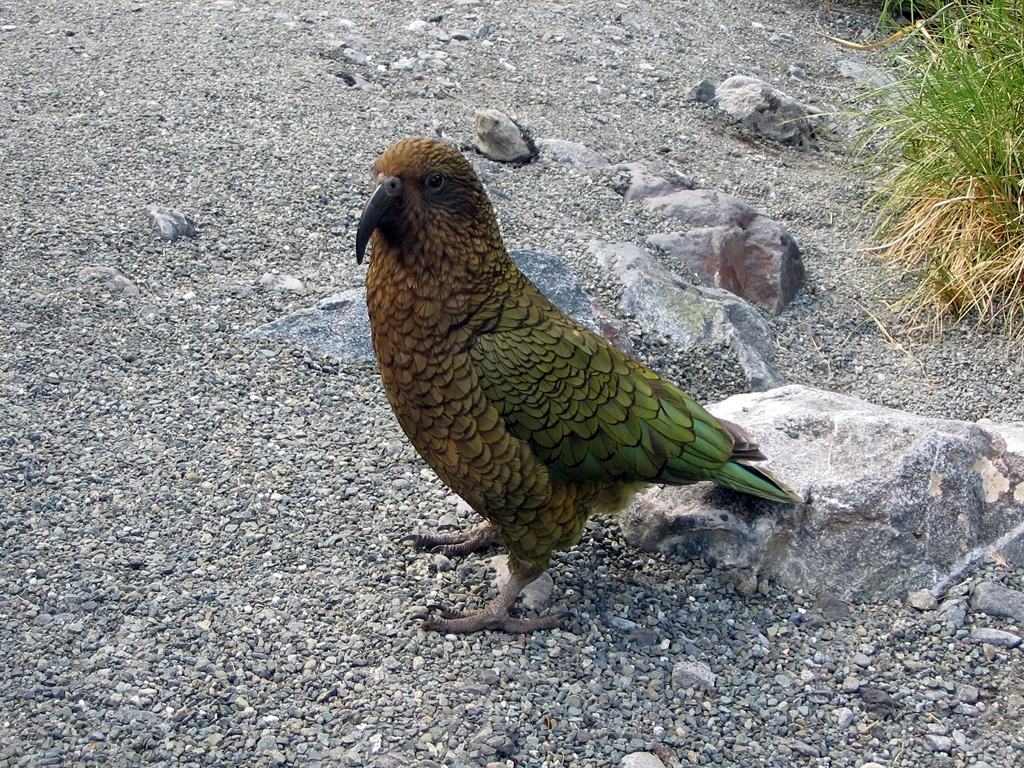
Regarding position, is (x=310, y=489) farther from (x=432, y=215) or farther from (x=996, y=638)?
(x=996, y=638)

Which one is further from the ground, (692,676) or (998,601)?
(998,601)

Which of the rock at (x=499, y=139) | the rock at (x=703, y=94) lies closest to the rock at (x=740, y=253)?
the rock at (x=499, y=139)

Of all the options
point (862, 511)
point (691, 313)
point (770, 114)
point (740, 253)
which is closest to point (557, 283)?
point (691, 313)

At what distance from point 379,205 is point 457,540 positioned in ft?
5.24

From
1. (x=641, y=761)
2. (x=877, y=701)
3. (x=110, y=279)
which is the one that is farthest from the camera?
(x=110, y=279)

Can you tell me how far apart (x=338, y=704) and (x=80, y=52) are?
6.79 m

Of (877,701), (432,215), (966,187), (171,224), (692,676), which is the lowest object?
(171,224)

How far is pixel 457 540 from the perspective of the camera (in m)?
4.33

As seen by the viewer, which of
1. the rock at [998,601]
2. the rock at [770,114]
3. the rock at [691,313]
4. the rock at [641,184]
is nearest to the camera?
the rock at [998,601]

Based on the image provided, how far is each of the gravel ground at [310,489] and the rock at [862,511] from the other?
0.13 m

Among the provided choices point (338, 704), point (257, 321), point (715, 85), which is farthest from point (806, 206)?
point (338, 704)

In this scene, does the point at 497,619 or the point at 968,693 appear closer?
the point at 968,693

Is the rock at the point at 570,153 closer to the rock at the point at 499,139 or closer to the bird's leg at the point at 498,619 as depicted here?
the rock at the point at 499,139

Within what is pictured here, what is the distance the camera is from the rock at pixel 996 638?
13.0 ft
